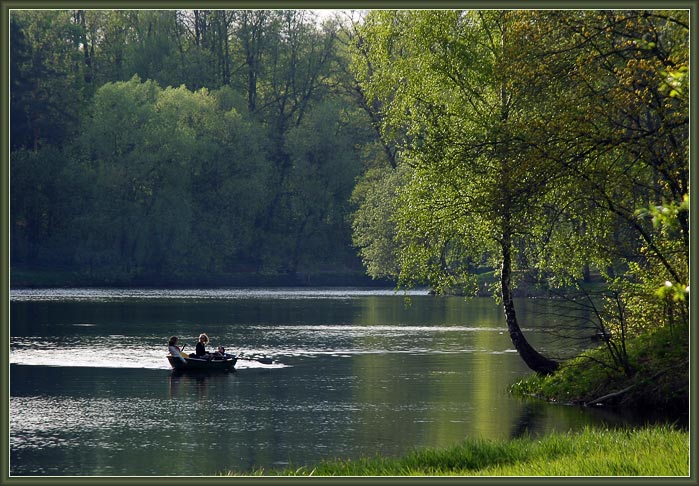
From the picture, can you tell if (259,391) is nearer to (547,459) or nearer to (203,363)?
(203,363)

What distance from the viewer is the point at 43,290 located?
86.4 meters

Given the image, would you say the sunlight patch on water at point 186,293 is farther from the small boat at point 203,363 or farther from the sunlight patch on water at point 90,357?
the small boat at point 203,363

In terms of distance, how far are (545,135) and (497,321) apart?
37.9 meters

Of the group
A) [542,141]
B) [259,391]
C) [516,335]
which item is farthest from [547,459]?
[259,391]

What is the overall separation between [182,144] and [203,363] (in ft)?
196

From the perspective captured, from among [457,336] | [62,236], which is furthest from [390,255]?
[457,336]

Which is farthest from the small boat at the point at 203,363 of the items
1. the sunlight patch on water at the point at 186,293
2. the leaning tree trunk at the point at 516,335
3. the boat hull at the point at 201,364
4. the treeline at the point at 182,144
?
the treeline at the point at 182,144

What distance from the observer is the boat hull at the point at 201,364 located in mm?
38938

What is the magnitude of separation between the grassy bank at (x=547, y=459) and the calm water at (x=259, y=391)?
131 inches

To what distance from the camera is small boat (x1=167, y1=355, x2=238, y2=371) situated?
3891 cm

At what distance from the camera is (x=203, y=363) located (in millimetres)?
39094

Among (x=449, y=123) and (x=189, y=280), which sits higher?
(x=449, y=123)

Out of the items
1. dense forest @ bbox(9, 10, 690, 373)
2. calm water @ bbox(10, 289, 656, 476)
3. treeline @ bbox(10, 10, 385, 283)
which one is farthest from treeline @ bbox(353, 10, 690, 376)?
treeline @ bbox(10, 10, 385, 283)

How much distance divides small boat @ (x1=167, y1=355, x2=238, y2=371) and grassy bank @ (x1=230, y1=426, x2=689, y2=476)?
1835 centimetres
